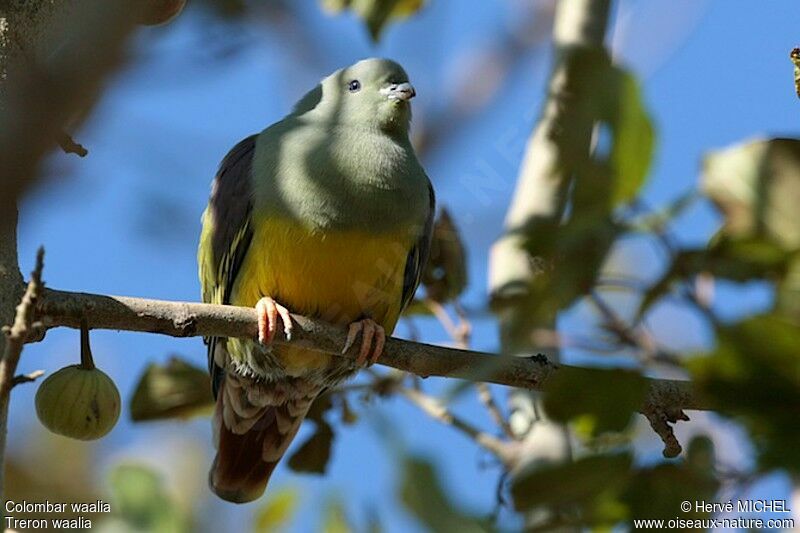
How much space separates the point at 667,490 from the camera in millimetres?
1607

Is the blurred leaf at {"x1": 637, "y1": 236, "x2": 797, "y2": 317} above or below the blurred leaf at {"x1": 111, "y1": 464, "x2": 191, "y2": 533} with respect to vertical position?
above

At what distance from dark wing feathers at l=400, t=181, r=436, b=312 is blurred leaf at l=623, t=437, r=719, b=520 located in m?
1.93

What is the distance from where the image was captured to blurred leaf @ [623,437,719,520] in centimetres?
159

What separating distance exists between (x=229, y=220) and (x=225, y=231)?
0.13ft

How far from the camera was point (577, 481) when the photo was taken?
1546mm

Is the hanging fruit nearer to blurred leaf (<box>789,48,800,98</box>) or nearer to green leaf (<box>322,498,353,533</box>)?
green leaf (<box>322,498,353,533</box>)

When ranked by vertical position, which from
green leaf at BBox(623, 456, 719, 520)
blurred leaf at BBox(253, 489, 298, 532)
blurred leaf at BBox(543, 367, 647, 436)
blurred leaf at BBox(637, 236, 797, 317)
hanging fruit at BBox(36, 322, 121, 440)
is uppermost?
blurred leaf at BBox(637, 236, 797, 317)

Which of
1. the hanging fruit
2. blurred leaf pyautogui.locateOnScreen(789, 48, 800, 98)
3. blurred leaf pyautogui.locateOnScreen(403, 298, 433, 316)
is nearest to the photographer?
blurred leaf pyautogui.locateOnScreen(789, 48, 800, 98)

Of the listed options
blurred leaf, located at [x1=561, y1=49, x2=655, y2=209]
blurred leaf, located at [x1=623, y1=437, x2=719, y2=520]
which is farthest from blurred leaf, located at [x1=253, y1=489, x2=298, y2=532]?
blurred leaf, located at [x1=561, y1=49, x2=655, y2=209]

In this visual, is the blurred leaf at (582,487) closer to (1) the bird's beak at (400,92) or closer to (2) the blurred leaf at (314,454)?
(2) the blurred leaf at (314,454)

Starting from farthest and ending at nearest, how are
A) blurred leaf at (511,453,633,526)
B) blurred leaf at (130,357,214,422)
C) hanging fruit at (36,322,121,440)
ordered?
1. blurred leaf at (130,357,214,422)
2. hanging fruit at (36,322,121,440)
3. blurred leaf at (511,453,633,526)

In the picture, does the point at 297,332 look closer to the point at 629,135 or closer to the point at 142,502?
the point at 142,502

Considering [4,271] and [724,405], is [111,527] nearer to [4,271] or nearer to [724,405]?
[4,271]

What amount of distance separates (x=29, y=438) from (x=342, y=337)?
2.72 meters
